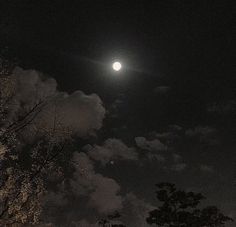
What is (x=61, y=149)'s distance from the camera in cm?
1717

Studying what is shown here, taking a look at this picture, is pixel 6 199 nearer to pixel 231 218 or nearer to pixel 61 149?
pixel 61 149

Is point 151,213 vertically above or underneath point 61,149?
above

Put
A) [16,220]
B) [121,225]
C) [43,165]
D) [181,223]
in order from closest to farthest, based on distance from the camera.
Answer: [16,220] < [43,165] < [181,223] < [121,225]

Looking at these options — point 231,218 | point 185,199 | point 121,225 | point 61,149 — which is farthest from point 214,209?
point 61,149

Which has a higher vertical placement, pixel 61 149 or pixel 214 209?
pixel 214 209

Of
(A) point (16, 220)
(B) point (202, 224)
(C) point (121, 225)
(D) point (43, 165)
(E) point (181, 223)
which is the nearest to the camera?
(A) point (16, 220)

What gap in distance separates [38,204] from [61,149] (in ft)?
7.76

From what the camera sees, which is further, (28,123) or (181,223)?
(181,223)

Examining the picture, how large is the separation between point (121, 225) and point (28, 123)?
1259 inches

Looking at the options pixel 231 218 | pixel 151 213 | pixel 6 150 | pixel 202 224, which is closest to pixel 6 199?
pixel 6 150

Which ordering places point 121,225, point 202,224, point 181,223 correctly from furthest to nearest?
1. point 121,225
2. point 202,224
3. point 181,223

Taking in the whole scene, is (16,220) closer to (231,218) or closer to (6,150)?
(6,150)

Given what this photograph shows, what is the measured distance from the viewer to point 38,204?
1647cm

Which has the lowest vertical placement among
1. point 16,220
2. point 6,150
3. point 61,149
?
point 16,220
